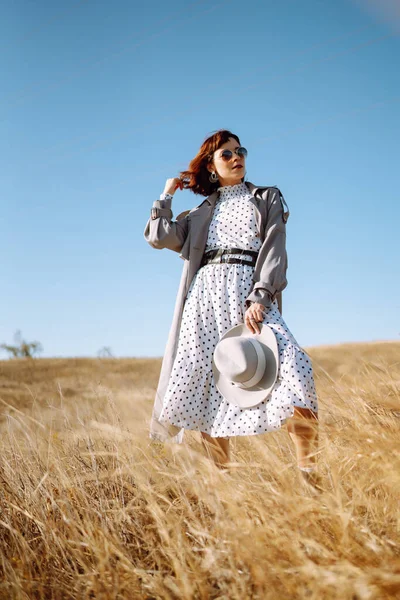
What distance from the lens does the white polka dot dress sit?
284cm

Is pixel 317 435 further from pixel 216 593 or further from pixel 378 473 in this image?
pixel 216 593

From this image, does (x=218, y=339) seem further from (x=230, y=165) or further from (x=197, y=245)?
(x=230, y=165)

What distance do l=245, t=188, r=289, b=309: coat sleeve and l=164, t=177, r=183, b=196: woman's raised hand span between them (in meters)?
0.65

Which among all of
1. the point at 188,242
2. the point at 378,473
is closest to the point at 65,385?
the point at 188,242

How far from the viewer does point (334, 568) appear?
1.56 meters

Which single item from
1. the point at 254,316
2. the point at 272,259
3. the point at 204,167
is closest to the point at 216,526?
the point at 254,316

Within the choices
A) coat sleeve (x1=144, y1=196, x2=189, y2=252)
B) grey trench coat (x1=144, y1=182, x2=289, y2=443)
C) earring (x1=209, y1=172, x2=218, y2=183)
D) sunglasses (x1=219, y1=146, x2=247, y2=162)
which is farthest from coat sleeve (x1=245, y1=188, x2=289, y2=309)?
coat sleeve (x1=144, y1=196, x2=189, y2=252)

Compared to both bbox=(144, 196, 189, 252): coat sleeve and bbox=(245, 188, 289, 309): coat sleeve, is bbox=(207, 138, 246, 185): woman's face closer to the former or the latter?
bbox=(245, 188, 289, 309): coat sleeve

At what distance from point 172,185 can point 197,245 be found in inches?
19.4

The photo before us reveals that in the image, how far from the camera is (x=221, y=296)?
3188 millimetres

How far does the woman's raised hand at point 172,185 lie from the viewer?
3.61 metres

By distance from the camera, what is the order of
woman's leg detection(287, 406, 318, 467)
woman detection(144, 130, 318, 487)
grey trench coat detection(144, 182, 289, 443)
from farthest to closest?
grey trench coat detection(144, 182, 289, 443)
woman detection(144, 130, 318, 487)
woman's leg detection(287, 406, 318, 467)

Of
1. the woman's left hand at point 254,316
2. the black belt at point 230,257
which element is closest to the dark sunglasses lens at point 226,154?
the black belt at point 230,257

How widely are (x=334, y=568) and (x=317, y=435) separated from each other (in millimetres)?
1183
